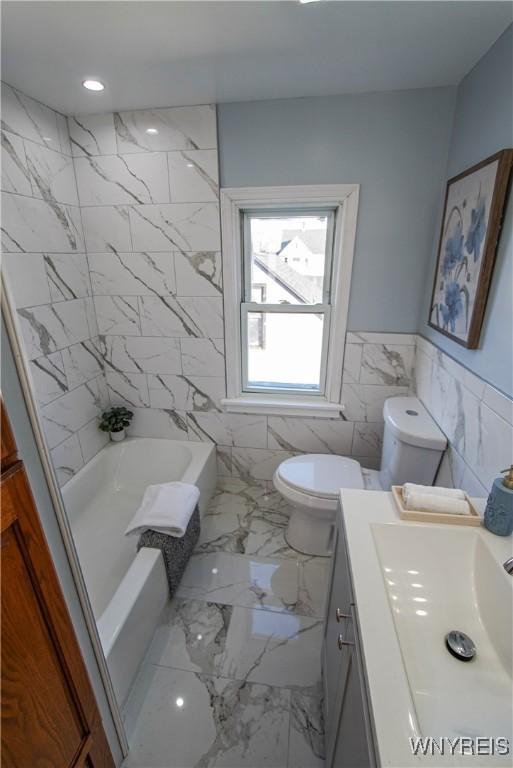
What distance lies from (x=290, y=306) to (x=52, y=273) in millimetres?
1334

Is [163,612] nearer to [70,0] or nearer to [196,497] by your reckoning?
[196,497]

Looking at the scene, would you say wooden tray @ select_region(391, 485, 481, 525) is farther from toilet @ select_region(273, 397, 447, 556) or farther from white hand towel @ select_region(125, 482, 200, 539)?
white hand towel @ select_region(125, 482, 200, 539)

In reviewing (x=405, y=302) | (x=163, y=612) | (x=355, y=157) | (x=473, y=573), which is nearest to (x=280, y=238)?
(x=355, y=157)

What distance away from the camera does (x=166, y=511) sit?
1.62 m

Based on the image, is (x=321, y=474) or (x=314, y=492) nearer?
(x=314, y=492)

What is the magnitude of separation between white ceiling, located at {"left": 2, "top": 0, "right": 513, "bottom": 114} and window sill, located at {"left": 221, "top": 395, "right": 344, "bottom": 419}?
161 cm

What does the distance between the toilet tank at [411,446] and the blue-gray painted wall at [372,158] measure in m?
0.64

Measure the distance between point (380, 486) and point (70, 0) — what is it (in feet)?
7.29

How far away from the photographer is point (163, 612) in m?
1.61

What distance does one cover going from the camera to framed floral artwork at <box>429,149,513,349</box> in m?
1.15

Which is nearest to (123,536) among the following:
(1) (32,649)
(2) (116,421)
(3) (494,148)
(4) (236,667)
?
(2) (116,421)

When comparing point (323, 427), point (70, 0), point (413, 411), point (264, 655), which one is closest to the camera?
point (70, 0)

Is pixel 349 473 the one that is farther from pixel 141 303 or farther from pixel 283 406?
pixel 141 303

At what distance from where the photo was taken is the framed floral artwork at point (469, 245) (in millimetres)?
1154
